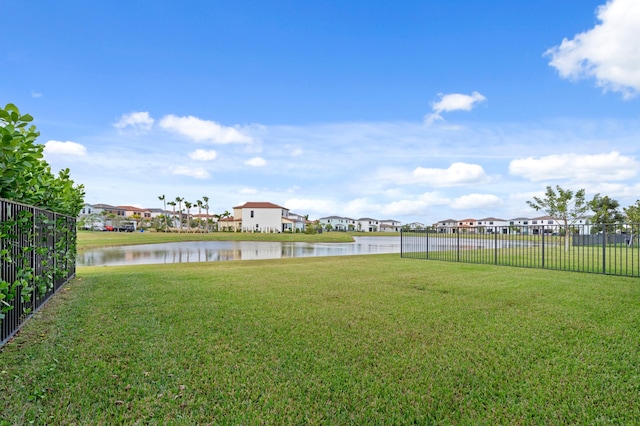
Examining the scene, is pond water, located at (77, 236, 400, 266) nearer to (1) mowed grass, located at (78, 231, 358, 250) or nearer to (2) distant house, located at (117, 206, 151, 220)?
(1) mowed grass, located at (78, 231, 358, 250)

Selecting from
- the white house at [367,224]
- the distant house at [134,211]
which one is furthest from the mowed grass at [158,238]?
the white house at [367,224]

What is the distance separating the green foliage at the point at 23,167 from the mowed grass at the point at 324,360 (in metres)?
1.61

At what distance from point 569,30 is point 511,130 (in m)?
3.91

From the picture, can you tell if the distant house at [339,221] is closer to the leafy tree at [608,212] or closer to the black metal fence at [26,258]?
the leafy tree at [608,212]

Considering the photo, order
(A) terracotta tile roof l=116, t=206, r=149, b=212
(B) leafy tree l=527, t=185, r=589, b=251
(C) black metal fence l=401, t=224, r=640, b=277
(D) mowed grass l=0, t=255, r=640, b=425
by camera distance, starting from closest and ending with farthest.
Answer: (D) mowed grass l=0, t=255, r=640, b=425 < (C) black metal fence l=401, t=224, r=640, b=277 < (B) leafy tree l=527, t=185, r=589, b=251 < (A) terracotta tile roof l=116, t=206, r=149, b=212

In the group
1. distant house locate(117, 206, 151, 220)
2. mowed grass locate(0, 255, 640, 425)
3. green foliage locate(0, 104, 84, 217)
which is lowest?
mowed grass locate(0, 255, 640, 425)

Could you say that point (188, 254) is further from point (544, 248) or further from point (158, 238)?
point (158, 238)

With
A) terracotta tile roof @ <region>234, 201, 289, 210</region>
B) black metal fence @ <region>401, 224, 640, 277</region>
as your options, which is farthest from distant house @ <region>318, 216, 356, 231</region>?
black metal fence @ <region>401, 224, 640, 277</region>

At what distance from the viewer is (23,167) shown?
113 inches

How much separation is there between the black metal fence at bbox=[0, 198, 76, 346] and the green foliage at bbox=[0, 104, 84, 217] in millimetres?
164

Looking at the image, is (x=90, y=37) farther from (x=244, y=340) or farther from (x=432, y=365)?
(x=432, y=365)

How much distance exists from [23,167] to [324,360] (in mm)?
3080

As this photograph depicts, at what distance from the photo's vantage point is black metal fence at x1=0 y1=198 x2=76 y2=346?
3.24 meters

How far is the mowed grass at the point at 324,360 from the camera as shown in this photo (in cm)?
223
